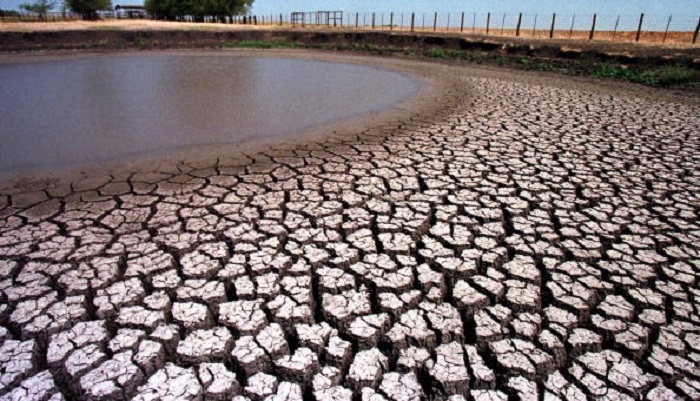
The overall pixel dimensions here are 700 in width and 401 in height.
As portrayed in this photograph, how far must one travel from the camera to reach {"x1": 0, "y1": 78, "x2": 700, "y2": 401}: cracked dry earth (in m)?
1.85

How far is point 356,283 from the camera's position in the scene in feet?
7.96

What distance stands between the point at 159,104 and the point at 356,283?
18.6ft

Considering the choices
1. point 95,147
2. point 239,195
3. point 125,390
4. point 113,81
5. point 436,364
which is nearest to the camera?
point 125,390

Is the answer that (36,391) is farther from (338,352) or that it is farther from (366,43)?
(366,43)

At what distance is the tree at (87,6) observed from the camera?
45.5 metres

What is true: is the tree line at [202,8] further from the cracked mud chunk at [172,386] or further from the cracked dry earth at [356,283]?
the cracked mud chunk at [172,386]

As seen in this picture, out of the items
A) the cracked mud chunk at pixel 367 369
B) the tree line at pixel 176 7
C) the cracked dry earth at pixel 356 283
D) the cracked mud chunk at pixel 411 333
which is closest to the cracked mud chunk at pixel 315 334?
the cracked dry earth at pixel 356 283

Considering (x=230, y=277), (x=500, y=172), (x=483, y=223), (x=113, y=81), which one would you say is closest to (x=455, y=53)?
(x=113, y=81)

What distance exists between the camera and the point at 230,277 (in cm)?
246

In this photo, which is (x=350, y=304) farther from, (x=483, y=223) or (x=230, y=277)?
(x=483, y=223)

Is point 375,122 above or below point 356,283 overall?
above

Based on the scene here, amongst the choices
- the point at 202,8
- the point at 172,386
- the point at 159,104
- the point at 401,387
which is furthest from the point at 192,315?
the point at 202,8

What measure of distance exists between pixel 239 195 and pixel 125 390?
1.95 metres

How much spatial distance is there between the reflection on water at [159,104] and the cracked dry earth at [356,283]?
1.24m
